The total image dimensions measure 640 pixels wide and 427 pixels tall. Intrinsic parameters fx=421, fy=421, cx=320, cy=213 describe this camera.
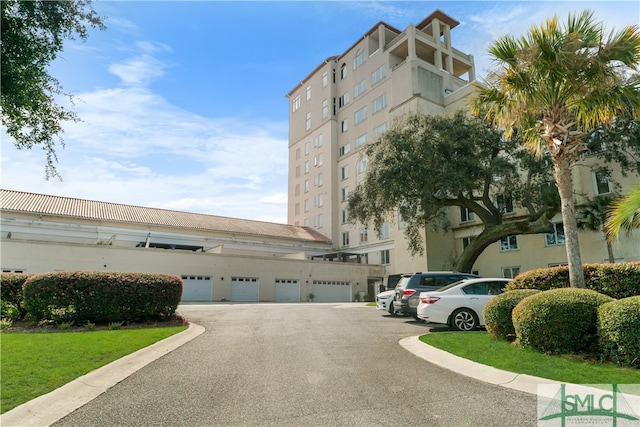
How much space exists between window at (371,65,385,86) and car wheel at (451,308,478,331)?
3868 centimetres

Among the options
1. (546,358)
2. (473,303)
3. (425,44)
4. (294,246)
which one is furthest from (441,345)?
(425,44)

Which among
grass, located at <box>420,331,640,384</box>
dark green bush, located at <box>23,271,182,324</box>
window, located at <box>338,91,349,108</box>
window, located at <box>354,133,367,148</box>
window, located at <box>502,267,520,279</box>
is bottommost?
grass, located at <box>420,331,640,384</box>

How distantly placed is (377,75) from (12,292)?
42.1 metres

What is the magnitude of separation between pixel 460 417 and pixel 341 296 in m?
36.5

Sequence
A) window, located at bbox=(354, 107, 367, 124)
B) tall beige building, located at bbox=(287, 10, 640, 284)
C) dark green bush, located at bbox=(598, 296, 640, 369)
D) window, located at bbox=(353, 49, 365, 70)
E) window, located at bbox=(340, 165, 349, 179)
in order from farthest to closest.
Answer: window, located at bbox=(353, 49, 365, 70) < window, located at bbox=(340, 165, 349, 179) < window, located at bbox=(354, 107, 367, 124) < tall beige building, located at bbox=(287, 10, 640, 284) < dark green bush, located at bbox=(598, 296, 640, 369)

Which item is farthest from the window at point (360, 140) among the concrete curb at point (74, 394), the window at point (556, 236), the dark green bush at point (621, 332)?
the concrete curb at point (74, 394)

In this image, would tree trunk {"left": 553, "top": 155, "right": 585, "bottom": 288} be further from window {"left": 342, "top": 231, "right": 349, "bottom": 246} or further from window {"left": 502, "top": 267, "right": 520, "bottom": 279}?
window {"left": 342, "top": 231, "right": 349, "bottom": 246}

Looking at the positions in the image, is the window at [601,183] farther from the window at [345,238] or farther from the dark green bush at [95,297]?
the window at [345,238]

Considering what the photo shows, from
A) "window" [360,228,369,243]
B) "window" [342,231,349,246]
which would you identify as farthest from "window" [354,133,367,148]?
"window" [342,231,349,246]

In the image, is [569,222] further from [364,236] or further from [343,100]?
[343,100]

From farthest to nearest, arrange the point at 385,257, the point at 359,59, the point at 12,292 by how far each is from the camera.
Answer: the point at 359,59 < the point at 385,257 < the point at 12,292

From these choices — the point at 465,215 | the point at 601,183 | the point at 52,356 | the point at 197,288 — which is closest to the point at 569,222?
the point at 52,356

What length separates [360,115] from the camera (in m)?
49.3

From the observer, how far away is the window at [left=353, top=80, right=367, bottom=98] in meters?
49.8
